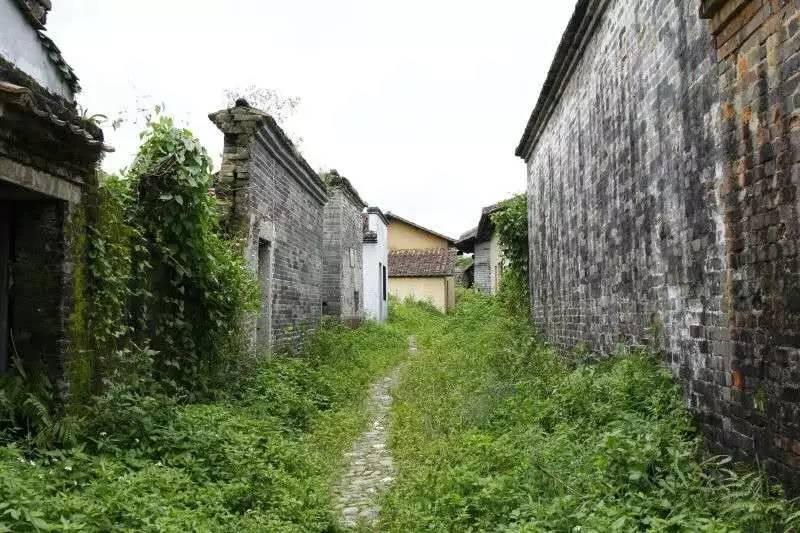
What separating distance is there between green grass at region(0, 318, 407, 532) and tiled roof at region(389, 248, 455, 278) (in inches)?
946

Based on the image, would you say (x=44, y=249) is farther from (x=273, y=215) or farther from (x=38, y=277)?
(x=273, y=215)

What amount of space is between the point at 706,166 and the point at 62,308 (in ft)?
15.5

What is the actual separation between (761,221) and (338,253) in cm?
1467

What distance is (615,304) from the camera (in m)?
7.11

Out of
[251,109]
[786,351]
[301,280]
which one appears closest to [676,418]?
[786,351]

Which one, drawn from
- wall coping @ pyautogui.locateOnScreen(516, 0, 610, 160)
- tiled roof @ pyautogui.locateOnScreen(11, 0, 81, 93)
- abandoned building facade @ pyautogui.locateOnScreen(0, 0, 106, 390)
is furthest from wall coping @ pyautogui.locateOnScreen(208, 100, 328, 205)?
wall coping @ pyautogui.locateOnScreen(516, 0, 610, 160)

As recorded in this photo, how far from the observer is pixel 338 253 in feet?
58.8

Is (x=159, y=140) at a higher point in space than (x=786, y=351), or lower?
higher

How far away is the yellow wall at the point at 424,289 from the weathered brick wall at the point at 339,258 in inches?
488

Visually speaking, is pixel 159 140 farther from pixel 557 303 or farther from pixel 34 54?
pixel 557 303

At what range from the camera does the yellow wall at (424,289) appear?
32.2 meters

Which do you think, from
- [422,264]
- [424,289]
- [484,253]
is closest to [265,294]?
[484,253]

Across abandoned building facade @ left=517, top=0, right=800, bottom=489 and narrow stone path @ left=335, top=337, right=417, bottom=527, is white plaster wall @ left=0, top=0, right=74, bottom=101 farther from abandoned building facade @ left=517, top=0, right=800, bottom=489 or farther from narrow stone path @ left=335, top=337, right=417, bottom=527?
abandoned building facade @ left=517, top=0, right=800, bottom=489

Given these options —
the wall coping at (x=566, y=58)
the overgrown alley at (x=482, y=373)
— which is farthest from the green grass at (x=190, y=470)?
the wall coping at (x=566, y=58)
